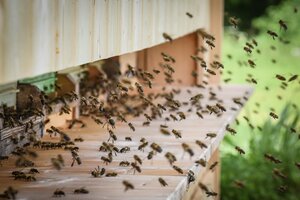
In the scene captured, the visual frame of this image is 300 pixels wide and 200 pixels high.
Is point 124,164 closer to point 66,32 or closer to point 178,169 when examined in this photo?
point 178,169

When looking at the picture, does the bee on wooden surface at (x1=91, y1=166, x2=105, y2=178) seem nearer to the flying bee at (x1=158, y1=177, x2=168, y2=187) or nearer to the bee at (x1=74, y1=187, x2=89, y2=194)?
the bee at (x1=74, y1=187, x2=89, y2=194)

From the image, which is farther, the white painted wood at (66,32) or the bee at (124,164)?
the bee at (124,164)

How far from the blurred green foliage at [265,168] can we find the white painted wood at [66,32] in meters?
6.80

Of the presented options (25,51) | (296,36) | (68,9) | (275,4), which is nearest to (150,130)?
(68,9)

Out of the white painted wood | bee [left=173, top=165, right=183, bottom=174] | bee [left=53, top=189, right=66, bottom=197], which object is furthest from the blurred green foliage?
bee [left=53, top=189, right=66, bottom=197]

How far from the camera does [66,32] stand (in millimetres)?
4113

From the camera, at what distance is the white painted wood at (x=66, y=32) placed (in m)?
3.44

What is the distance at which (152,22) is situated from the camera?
6348mm

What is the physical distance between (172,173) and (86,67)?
429cm

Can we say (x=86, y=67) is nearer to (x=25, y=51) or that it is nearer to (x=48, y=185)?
(x=48, y=185)

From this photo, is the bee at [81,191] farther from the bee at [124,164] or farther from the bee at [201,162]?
the bee at [201,162]

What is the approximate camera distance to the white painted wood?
344cm

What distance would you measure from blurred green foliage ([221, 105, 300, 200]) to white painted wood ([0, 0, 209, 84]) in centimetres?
680


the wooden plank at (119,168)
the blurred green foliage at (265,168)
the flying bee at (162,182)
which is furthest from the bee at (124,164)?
the blurred green foliage at (265,168)
